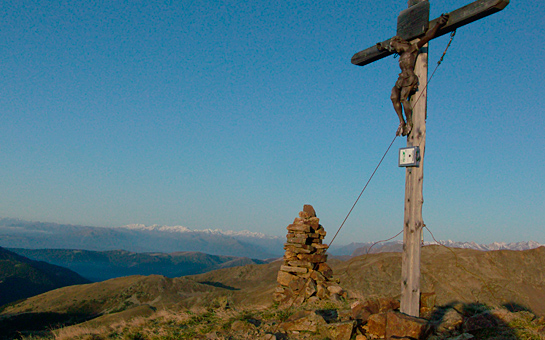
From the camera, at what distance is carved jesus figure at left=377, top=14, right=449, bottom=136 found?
7.17 metres

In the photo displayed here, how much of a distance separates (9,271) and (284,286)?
161013 millimetres

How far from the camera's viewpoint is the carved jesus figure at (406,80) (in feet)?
23.5

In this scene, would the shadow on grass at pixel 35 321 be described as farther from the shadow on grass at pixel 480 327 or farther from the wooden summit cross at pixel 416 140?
the shadow on grass at pixel 480 327

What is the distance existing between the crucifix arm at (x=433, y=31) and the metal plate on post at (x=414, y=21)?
0.13 meters

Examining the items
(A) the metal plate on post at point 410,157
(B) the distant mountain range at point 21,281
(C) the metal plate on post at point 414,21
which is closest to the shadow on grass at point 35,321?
(A) the metal plate on post at point 410,157

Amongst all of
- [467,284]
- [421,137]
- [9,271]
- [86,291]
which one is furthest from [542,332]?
[9,271]

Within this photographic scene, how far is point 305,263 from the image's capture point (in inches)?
583

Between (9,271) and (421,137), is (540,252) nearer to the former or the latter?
(421,137)

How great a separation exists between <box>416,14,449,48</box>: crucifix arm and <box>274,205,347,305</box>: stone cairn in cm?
989

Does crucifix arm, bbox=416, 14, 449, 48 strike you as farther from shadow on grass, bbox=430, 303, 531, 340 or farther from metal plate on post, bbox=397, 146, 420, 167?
shadow on grass, bbox=430, 303, 531, 340

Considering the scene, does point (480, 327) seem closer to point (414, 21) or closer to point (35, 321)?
point (414, 21)

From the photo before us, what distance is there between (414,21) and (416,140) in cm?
279

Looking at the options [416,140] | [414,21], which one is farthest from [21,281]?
[414,21]

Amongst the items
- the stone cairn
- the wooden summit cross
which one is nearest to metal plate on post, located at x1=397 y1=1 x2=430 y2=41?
the wooden summit cross
